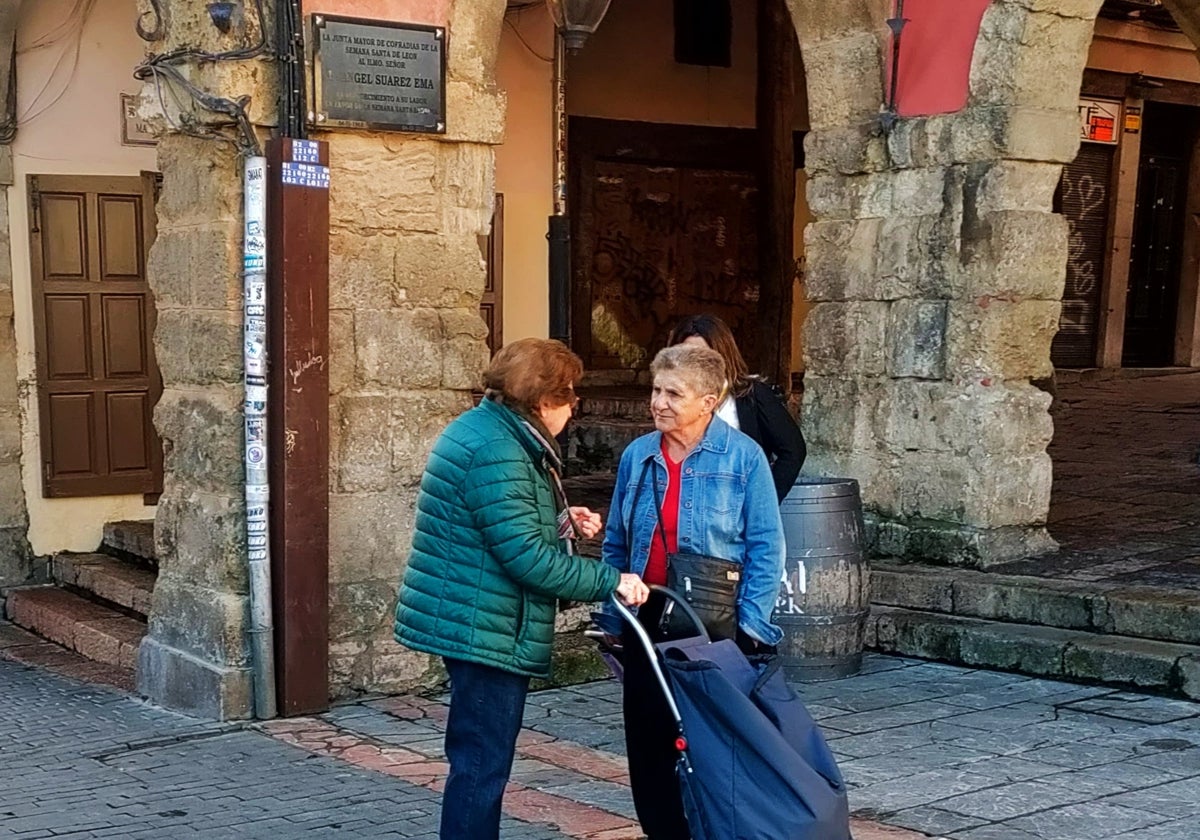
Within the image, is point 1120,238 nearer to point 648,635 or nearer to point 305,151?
point 305,151

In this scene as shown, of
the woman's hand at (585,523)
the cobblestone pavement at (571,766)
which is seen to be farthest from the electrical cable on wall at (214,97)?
the woman's hand at (585,523)

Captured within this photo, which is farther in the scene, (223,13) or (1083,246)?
(1083,246)

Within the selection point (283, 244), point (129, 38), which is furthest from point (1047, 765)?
point (129, 38)

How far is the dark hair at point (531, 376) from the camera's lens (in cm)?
400

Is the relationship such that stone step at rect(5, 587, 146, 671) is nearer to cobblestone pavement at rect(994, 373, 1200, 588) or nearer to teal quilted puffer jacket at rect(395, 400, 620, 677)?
teal quilted puffer jacket at rect(395, 400, 620, 677)

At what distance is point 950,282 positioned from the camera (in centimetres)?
776

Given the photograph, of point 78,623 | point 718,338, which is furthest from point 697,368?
point 78,623

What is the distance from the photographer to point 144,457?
9.31m

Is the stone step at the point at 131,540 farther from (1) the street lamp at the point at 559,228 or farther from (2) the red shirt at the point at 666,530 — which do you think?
(2) the red shirt at the point at 666,530

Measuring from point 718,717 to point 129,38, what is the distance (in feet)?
23.6

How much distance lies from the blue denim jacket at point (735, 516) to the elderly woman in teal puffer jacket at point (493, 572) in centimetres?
29

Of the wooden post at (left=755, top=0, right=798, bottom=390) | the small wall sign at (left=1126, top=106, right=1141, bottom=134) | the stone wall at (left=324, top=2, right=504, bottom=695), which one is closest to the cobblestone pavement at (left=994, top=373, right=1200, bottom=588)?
the wooden post at (left=755, top=0, right=798, bottom=390)

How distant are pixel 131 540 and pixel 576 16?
4.03m

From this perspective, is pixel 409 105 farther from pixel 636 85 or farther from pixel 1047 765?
pixel 636 85
